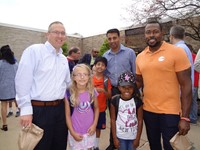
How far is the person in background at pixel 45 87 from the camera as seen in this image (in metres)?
2.01

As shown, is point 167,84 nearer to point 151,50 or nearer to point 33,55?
point 151,50

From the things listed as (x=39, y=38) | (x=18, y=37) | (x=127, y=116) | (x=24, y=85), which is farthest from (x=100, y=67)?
(x=39, y=38)

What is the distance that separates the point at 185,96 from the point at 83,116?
4.17 ft

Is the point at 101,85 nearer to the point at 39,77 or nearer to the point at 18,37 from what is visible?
the point at 39,77

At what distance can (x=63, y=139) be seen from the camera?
242 cm

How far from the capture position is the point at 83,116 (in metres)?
2.44

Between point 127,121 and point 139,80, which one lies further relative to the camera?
point 139,80

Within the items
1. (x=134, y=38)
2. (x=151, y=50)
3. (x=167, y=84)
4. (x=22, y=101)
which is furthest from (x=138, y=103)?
(x=134, y=38)

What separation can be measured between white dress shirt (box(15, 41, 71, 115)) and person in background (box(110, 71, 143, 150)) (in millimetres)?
751

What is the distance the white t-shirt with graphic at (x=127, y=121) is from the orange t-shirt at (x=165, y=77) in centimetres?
26

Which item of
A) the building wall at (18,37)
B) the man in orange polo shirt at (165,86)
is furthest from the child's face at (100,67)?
the building wall at (18,37)

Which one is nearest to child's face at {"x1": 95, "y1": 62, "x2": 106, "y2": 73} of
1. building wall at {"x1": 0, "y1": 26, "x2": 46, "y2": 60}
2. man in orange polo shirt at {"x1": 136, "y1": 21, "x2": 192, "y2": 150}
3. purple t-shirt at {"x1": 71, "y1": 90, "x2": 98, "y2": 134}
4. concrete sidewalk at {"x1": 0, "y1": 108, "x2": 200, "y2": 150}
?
purple t-shirt at {"x1": 71, "y1": 90, "x2": 98, "y2": 134}

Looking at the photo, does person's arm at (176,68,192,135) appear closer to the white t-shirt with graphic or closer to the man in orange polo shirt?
the man in orange polo shirt

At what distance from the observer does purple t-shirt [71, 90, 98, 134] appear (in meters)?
2.41
